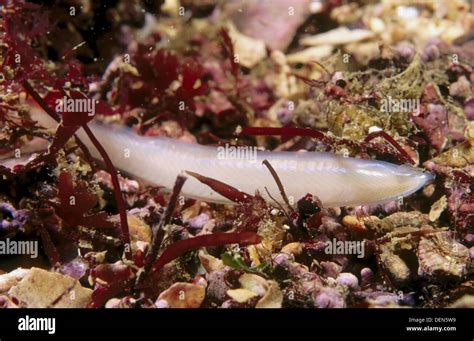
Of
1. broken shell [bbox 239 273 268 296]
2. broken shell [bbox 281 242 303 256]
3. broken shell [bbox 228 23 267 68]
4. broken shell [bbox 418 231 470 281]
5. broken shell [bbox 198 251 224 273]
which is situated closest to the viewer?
broken shell [bbox 239 273 268 296]

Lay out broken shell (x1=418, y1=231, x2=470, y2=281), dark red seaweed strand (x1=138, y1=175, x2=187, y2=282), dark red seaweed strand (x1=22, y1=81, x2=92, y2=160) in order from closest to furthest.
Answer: dark red seaweed strand (x1=138, y1=175, x2=187, y2=282) < broken shell (x1=418, y1=231, x2=470, y2=281) < dark red seaweed strand (x1=22, y1=81, x2=92, y2=160)

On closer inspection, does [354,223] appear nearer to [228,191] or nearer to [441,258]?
[441,258]

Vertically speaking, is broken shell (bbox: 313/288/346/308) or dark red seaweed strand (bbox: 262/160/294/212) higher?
dark red seaweed strand (bbox: 262/160/294/212)

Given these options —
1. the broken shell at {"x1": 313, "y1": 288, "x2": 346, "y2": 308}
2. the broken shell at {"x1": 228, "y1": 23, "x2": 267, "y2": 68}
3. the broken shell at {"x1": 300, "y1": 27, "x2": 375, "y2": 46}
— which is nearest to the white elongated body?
the broken shell at {"x1": 313, "y1": 288, "x2": 346, "y2": 308}

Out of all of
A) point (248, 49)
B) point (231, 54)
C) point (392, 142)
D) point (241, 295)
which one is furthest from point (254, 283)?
point (248, 49)

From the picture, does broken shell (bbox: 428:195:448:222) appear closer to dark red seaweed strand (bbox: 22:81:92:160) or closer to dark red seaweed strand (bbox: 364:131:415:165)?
dark red seaweed strand (bbox: 364:131:415:165)

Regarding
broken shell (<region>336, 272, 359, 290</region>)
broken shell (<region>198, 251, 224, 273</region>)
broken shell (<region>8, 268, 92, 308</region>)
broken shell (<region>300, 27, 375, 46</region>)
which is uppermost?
broken shell (<region>300, 27, 375, 46</region>)
